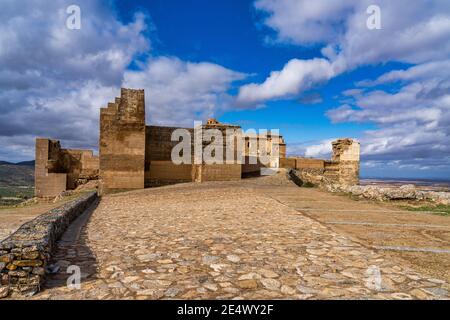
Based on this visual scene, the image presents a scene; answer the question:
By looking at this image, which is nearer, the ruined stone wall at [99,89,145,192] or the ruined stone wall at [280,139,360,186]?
the ruined stone wall at [99,89,145,192]

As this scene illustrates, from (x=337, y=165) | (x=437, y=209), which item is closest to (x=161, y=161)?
(x=437, y=209)

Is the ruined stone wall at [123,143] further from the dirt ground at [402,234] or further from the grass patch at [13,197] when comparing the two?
the grass patch at [13,197]

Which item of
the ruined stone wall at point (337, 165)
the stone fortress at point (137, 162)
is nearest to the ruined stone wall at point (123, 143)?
the stone fortress at point (137, 162)

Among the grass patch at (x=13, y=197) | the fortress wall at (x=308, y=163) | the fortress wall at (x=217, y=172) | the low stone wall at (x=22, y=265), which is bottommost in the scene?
the grass patch at (x=13, y=197)

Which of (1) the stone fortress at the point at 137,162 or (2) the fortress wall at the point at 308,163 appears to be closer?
(1) the stone fortress at the point at 137,162

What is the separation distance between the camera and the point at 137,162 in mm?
15234

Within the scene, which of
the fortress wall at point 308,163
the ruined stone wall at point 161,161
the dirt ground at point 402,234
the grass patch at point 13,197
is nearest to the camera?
the dirt ground at point 402,234

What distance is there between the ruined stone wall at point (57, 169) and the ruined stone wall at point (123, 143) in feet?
15.7

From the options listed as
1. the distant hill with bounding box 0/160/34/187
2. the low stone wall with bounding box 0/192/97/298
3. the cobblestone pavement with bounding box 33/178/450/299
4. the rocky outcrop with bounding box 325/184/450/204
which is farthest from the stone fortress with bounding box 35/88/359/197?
the distant hill with bounding box 0/160/34/187

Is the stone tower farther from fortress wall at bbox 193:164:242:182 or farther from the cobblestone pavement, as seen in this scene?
the cobblestone pavement

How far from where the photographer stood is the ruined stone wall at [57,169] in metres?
17.9

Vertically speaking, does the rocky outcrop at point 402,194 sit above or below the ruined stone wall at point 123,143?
below

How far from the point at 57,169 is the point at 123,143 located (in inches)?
266

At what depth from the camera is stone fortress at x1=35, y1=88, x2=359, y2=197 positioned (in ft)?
49.3
